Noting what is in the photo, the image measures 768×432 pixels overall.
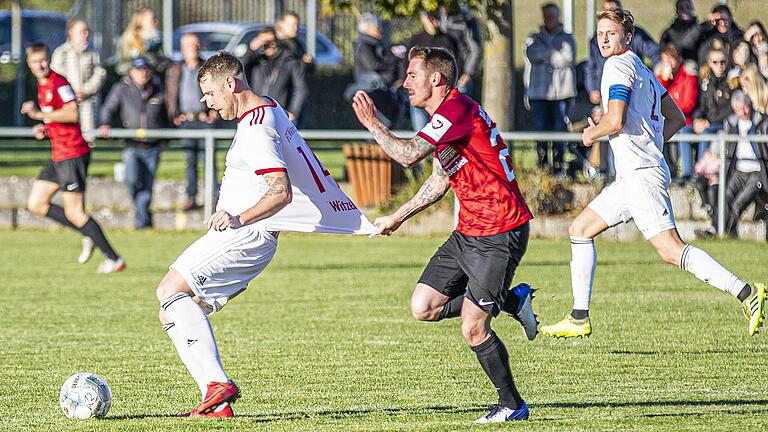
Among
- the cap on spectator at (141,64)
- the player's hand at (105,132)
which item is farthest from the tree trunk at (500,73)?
the player's hand at (105,132)

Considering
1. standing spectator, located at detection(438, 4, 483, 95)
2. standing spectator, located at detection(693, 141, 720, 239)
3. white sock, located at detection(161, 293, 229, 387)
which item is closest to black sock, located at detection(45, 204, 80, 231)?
standing spectator, located at detection(438, 4, 483, 95)

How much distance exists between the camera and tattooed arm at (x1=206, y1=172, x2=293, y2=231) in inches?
264

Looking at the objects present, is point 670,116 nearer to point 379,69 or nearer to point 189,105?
point 379,69

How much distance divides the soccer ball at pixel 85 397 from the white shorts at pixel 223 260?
0.68 m

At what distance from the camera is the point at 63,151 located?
14.3 meters

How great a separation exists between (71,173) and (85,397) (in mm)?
7511

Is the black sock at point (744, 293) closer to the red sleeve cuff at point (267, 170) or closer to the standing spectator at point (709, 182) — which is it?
the red sleeve cuff at point (267, 170)

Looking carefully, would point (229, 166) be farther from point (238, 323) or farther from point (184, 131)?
point (184, 131)

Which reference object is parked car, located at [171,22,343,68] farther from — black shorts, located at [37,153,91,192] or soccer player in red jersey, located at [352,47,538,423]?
soccer player in red jersey, located at [352,47,538,423]

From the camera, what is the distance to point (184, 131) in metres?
18.2

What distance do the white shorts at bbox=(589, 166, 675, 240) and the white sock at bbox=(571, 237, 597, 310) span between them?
248mm

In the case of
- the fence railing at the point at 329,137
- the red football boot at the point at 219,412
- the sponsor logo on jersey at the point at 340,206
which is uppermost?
the sponsor logo on jersey at the point at 340,206

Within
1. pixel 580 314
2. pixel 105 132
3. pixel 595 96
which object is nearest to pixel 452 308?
pixel 580 314

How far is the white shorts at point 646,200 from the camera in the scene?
898 cm
